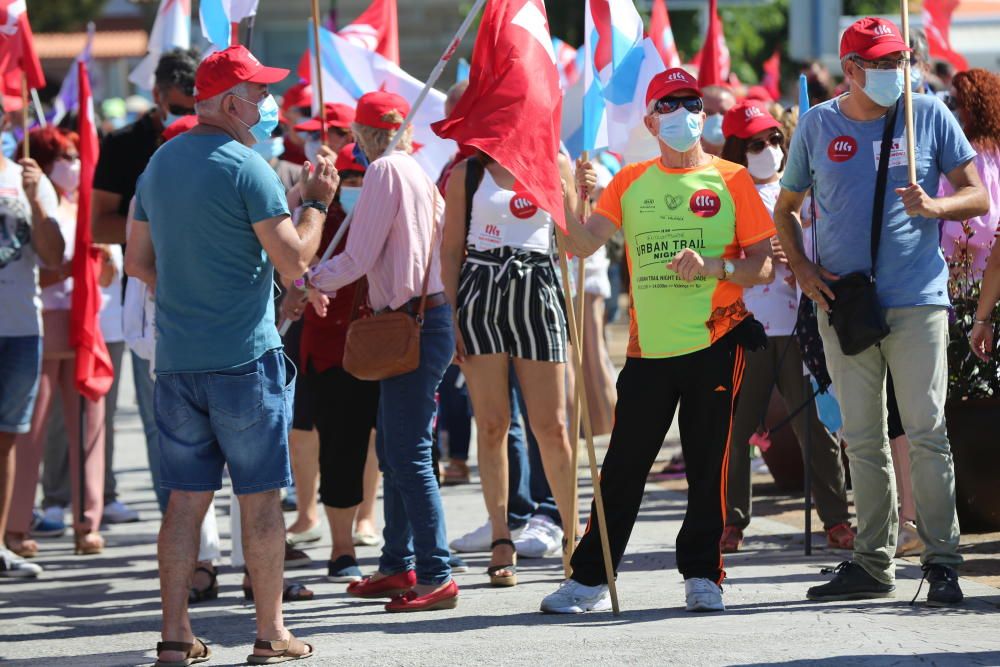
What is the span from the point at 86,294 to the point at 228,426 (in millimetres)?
3333

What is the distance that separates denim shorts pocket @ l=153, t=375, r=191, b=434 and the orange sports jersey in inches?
69.8

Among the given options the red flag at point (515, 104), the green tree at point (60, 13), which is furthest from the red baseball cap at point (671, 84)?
the green tree at point (60, 13)

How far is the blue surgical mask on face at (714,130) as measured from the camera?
9.95 metres

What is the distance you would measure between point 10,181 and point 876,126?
4281mm

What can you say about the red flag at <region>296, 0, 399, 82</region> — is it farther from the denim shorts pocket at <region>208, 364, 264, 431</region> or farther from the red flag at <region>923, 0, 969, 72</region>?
the denim shorts pocket at <region>208, 364, 264, 431</region>

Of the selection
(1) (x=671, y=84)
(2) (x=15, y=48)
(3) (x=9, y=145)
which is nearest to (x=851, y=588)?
(1) (x=671, y=84)

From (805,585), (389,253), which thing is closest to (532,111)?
(389,253)

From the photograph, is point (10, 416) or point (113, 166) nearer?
point (113, 166)

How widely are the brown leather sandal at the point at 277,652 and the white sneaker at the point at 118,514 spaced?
4380 millimetres

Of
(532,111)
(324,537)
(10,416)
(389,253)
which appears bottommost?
(324,537)

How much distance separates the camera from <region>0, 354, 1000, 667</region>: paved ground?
18.6ft

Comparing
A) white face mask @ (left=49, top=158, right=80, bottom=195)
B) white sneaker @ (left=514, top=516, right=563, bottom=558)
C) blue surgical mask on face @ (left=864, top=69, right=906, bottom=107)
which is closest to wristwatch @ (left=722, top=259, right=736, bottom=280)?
blue surgical mask on face @ (left=864, top=69, right=906, bottom=107)

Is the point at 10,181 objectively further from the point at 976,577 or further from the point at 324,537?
the point at 976,577

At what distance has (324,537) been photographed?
365 inches
